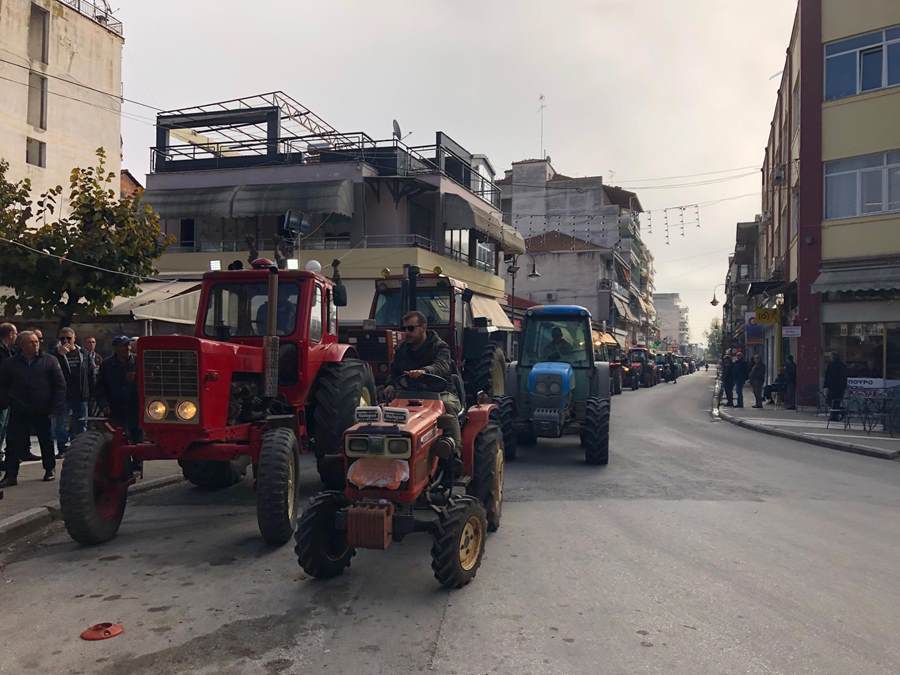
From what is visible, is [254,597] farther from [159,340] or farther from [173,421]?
[159,340]

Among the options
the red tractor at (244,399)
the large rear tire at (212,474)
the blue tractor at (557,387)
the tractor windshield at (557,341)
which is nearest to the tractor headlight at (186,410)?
the red tractor at (244,399)

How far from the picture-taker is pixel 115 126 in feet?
105

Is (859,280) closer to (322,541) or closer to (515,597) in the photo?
(515,597)

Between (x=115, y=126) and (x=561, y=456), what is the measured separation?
28.8m

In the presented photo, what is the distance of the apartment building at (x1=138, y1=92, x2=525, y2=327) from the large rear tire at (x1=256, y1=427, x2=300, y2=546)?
58.2ft

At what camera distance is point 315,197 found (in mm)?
24047

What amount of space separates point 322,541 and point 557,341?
772 cm

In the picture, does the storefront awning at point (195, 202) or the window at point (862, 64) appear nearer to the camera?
the window at point (862, 64)

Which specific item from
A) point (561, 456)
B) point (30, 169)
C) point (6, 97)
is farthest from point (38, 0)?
point (561, 456)

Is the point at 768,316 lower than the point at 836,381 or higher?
higher

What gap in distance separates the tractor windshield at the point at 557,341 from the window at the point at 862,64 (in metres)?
14.3

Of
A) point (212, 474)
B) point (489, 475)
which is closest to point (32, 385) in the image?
point (212, 474)

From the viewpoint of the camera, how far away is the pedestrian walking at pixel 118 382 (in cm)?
855

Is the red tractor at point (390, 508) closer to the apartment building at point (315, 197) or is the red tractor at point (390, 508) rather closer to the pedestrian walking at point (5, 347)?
the pedestrian walking at point (5, 347)
